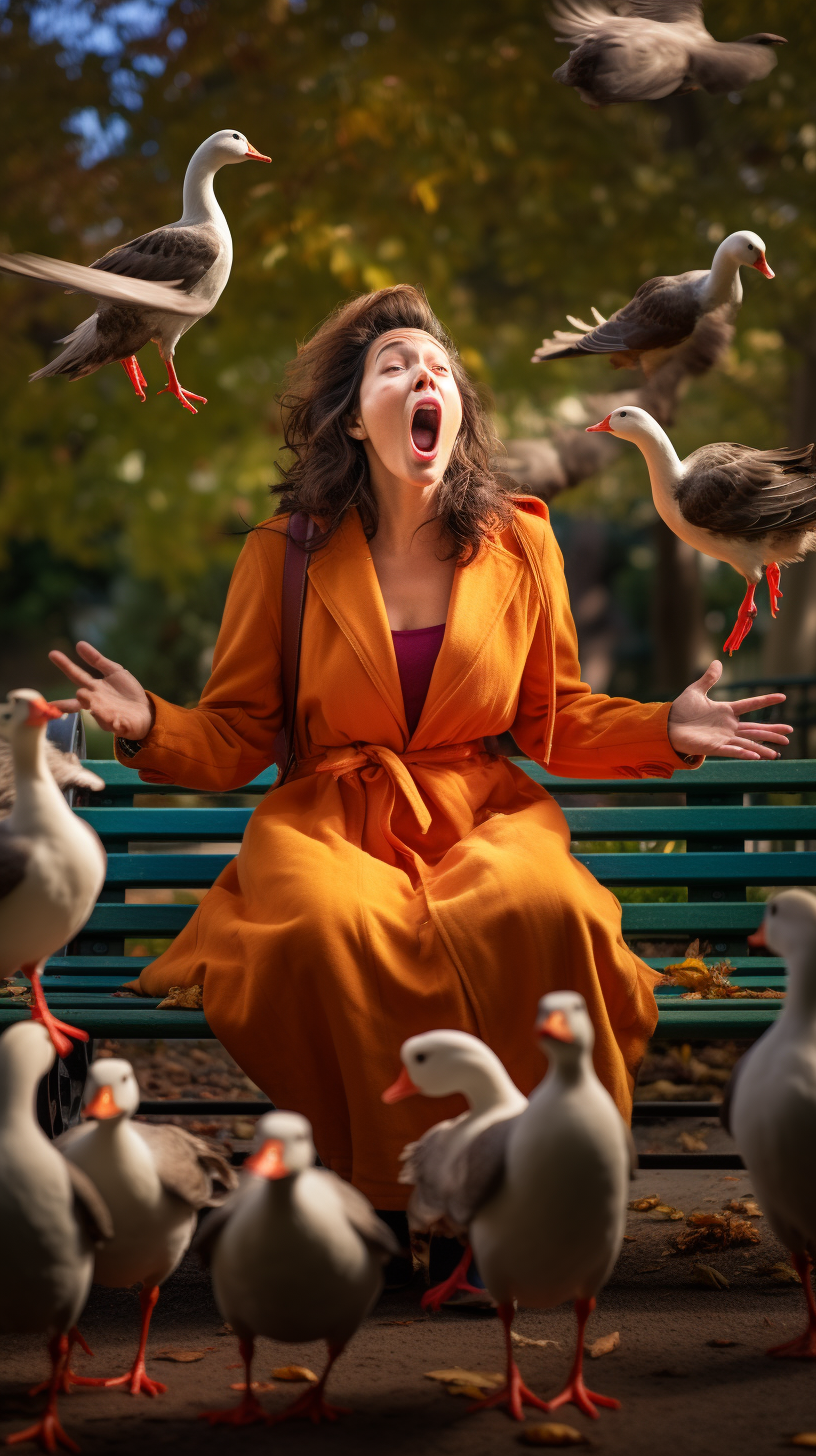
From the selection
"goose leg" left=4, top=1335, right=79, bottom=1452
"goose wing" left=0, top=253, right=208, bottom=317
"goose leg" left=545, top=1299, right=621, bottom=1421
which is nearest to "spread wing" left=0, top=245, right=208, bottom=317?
"goose wing" left=0, top=253, right=208, bottom=317

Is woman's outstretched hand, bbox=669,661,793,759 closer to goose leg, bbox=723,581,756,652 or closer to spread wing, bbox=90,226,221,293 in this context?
goose leg, bbox=723,581,756,652

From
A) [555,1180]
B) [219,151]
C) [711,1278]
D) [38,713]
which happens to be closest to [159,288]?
[219,151]

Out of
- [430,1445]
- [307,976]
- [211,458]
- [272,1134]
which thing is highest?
[272,1134]

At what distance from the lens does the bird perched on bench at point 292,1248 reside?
2.23m

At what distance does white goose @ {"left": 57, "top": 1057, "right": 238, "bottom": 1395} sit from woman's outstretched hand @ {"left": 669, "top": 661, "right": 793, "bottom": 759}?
1.38 meters

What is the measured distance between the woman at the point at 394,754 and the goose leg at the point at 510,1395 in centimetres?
59

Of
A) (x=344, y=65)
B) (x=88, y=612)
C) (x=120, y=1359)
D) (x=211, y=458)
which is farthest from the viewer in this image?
(x=88, y=612)

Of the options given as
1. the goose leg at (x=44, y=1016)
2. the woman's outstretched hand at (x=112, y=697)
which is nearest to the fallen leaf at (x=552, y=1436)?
the goose leg at (x=44, y=1016)

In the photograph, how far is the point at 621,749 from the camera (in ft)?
11.3

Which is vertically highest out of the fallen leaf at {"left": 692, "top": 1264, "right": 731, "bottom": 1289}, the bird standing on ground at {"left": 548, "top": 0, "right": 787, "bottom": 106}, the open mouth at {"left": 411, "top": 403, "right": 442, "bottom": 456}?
the bird standing on ground at {"left": 548, "top": 0, "right": 787, "bottom": 106}

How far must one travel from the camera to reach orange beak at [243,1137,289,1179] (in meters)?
2.14

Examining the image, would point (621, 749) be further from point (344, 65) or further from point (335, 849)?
point (344, 65)

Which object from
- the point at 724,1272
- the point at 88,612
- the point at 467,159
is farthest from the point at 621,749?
the point at 88,612

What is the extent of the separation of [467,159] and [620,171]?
1622mm
